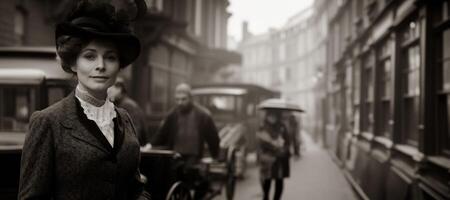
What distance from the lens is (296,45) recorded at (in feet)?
159

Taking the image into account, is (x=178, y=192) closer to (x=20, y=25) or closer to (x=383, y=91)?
(x=383, y=91)

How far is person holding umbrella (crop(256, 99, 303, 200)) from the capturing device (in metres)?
6.83

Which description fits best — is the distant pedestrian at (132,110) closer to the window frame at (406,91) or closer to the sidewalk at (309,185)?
the sidewalk at (309,185)

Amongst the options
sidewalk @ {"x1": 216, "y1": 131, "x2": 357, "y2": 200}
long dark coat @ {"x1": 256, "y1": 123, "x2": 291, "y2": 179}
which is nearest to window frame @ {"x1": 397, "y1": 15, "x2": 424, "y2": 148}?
sidewalk @ {"x1": 216, "y1": 131, "x2": 357, "y2": 200}

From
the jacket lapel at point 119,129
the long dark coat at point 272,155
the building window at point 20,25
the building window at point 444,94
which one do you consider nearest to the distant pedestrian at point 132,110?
the long dark coat at point 272,155

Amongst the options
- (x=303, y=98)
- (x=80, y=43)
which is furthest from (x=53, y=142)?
(x=303, y=98)

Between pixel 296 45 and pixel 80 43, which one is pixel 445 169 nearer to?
pixel 80 43

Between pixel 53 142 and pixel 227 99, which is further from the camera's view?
pixel 227 99

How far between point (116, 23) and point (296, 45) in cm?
4740

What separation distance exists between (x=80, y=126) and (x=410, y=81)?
21.9ft

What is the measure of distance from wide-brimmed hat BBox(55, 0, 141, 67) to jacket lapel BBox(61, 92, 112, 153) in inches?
14.1

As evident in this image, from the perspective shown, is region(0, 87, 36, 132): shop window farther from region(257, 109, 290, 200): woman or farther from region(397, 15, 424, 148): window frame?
region(397, 15, 424, 148): window frame

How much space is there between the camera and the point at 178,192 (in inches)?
192

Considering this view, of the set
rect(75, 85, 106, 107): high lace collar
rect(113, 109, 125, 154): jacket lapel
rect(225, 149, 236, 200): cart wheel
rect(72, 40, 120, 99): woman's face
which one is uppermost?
rect(72, 40, 120, 99): woman's face
